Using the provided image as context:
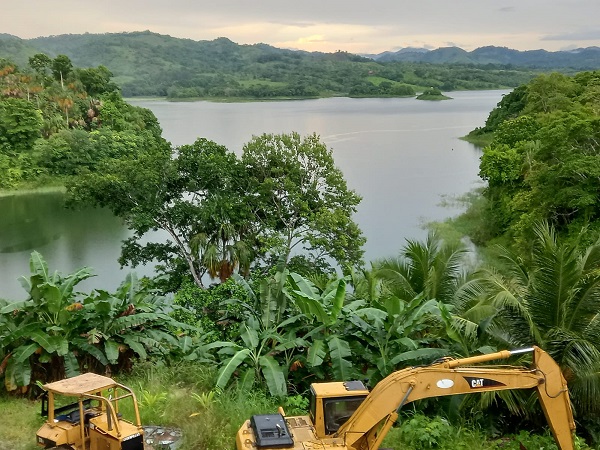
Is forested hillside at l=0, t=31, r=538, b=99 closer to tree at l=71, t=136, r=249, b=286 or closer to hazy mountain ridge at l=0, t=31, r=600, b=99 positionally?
hazy mountain ridge at l=0, t=31, r=600, b=99

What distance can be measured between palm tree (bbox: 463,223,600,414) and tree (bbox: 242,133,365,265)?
27.5ft

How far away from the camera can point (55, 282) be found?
31.3ft

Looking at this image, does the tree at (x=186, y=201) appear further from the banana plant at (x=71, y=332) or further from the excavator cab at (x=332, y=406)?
the excavator cab at (x=332, y=406)

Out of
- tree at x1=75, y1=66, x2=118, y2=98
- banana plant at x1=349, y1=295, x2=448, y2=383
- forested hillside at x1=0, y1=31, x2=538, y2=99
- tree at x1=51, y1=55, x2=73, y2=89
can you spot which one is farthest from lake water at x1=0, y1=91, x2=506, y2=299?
forested hillside at x1=0, y1=31, x2=538, y2=99

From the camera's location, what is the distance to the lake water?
79.9 feet

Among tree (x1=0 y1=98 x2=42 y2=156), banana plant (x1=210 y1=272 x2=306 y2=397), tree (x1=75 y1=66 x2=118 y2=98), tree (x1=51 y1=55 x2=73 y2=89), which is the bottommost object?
banana plant (x1=210 y1=272 x2=306 y2=397)

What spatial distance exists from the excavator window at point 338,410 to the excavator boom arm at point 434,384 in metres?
0.11

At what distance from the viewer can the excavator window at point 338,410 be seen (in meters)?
6.17

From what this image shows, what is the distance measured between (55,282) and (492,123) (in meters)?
51.4

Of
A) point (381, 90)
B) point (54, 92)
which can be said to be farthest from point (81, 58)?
point (54, 92)

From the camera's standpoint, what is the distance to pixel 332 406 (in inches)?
244

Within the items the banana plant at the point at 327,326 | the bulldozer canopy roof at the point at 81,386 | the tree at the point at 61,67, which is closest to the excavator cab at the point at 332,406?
the banana plant at the point at 327,326

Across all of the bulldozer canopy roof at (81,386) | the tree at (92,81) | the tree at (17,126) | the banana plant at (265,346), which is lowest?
the banana plant at (265,346)

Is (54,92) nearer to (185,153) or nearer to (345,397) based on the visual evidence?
(185,153)
